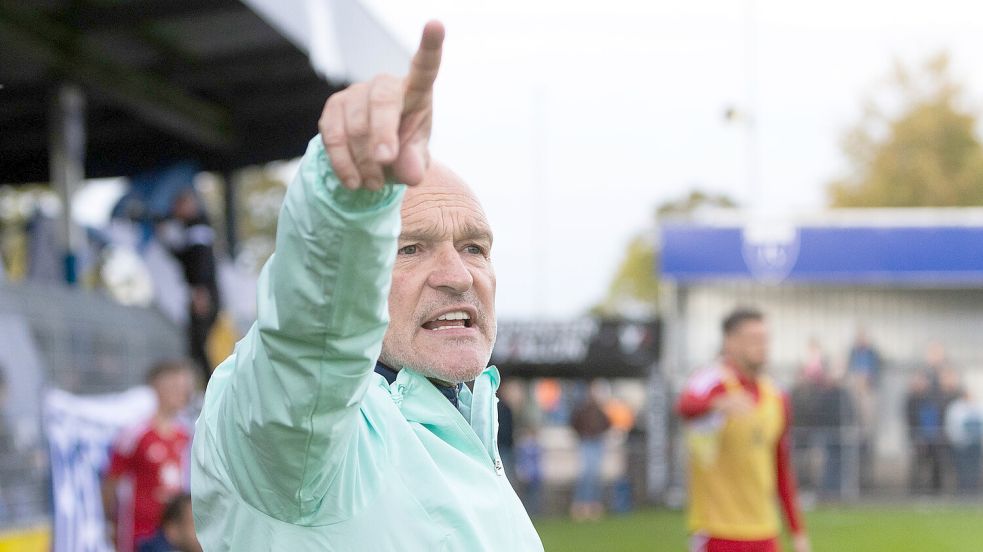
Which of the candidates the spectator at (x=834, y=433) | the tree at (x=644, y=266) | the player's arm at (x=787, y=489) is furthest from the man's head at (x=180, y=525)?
the tree at (x=644, y=266)

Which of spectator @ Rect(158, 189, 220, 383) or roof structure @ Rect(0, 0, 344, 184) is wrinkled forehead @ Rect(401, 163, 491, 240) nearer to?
roof structure @ Rect(0, 0, 344, 184)

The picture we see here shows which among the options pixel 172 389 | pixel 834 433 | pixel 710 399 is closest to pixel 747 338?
pixel 710 399

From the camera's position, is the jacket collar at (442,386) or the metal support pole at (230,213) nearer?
the jacket collar at (442,386)

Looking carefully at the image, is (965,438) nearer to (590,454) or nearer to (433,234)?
(590,454)

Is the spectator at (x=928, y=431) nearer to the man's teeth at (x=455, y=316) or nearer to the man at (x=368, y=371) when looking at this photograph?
the man at (x=368, y=371)

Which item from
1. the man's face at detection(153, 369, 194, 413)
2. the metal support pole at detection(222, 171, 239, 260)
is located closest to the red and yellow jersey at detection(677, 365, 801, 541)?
the man's face at detection(153, 369, 194, 413)

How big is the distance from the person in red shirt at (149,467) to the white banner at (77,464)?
5.0 inches

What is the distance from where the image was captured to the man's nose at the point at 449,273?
191cm

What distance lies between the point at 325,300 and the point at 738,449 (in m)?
5.75

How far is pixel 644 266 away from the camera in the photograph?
64438mm

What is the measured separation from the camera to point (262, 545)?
1.62 m

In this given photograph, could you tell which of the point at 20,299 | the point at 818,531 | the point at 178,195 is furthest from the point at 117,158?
the point at 818,531

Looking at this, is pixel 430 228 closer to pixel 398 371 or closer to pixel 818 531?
pixel 398 371

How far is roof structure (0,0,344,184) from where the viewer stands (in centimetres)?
931
